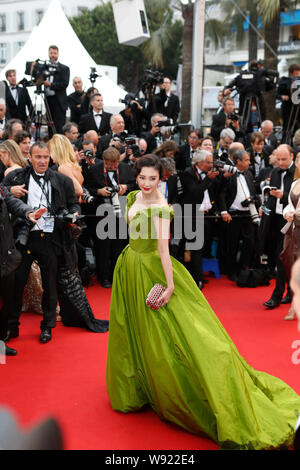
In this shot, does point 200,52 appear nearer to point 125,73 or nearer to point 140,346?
point 140,346

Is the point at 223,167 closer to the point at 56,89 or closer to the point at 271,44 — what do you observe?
the point at 56,89

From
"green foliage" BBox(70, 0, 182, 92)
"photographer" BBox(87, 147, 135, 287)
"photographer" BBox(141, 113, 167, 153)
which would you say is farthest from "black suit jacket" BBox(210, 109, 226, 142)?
"green foliage" BBox(70, 0, 182, 92)

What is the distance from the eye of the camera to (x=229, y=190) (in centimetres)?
720

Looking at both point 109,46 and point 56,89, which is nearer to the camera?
point 56,89

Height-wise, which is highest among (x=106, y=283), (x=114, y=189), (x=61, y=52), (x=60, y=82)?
(x=61, y=52)

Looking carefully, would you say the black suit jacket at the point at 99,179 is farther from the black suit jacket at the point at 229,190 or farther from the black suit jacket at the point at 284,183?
the black suit jacket at the point at 284,183

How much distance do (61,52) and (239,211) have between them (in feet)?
31.8

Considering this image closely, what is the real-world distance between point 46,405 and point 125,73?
32.3 meters

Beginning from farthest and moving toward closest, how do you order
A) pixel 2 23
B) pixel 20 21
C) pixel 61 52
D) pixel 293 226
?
pixel 2 23
pixel 20 21
pixel 61 52
pixel 293 226

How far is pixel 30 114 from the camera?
9406 mm

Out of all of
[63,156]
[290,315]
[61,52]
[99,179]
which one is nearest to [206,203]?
[99,179]

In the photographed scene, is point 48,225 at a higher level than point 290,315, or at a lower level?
higher
